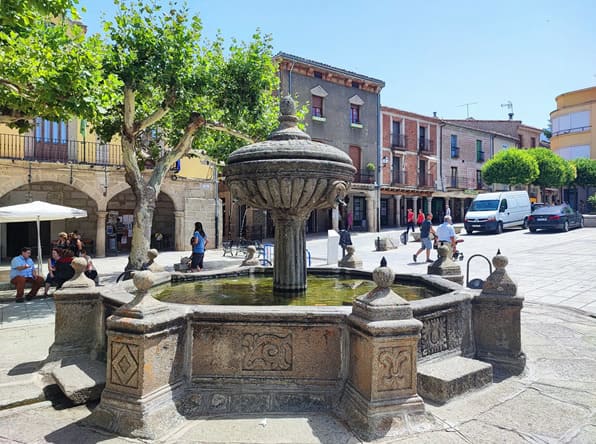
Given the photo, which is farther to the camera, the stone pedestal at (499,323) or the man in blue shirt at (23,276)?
the man in blue shirt at (23,276)

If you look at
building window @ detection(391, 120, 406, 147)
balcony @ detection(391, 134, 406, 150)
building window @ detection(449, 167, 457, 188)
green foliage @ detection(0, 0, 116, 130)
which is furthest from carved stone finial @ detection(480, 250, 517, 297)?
building window @ detection(449, 167, 457, 188)

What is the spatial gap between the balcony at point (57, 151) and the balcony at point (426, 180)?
2314 centimetres

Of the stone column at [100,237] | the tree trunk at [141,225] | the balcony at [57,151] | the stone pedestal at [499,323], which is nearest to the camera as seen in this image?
the stone pedestal at [499,323]

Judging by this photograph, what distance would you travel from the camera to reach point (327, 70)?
25797 millimetres

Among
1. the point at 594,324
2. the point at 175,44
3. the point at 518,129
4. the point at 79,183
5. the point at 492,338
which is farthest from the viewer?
the point at 518,129

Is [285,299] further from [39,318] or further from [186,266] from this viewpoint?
[186,266]

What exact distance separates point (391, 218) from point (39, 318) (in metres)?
28.1

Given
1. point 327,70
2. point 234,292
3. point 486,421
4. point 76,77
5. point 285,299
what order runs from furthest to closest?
1. point 327,70
2. point 76,77
3. point 234,292
4. point 285,299
5. point 486,421

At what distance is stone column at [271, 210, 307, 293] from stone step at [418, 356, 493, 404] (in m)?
1.66

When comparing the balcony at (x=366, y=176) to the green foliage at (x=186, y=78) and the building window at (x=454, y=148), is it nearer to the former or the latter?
the building window at (x=454, y=148)

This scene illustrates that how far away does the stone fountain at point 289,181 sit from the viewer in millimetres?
4008

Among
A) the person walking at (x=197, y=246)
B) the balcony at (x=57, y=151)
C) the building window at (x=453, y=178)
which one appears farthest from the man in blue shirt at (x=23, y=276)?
the building window at (x=453, y=178)

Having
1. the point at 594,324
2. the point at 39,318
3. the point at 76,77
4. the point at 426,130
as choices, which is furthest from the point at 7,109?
the point at 426,130

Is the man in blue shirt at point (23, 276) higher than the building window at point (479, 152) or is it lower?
lower
